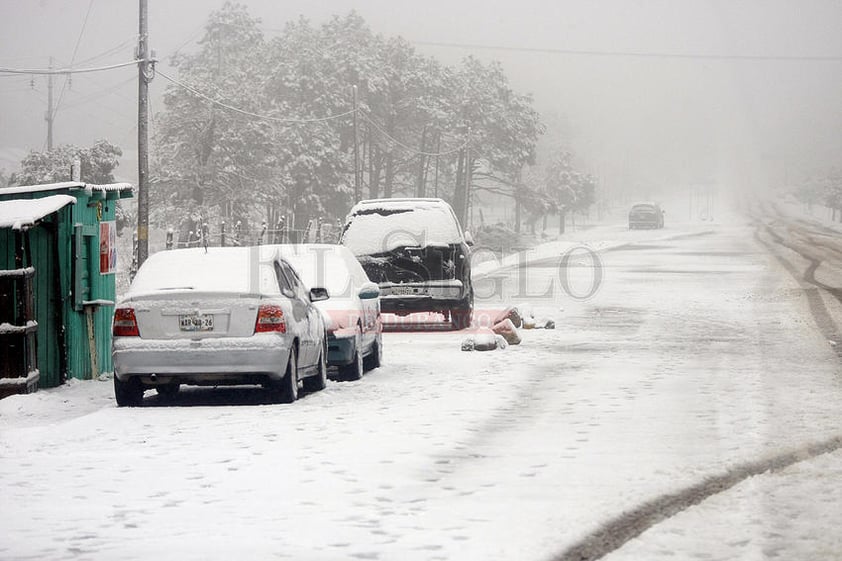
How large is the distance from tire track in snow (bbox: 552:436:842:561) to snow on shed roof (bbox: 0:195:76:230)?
7321 mm

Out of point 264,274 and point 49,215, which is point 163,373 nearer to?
point 264,274

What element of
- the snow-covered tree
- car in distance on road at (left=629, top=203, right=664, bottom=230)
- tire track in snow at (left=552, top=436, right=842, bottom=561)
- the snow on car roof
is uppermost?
the snow-covered tree

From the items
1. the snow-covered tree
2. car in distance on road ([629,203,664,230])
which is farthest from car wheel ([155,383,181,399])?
car in distance on road ([629,203,664,230])

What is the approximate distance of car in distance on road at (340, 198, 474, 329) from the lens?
19.8 m

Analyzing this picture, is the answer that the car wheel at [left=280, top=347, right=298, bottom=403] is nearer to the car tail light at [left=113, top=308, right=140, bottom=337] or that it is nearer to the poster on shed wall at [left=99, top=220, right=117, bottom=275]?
the car tail light at [left=113, top=308, right=140, bottom=337]

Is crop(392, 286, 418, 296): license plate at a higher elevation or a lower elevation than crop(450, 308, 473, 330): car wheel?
higher

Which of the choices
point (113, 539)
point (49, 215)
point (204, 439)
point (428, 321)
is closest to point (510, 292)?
point (428, 321)

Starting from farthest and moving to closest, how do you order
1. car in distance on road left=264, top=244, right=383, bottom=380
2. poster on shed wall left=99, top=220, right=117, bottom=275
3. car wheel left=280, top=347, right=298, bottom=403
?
1. poster on shed wall left=99, top=220, right=117, bottom=275
2. car in distance on road left=264, top=244, right=383, bottom=380
3. car wheel left=280, top=347, right=298, bottom=403

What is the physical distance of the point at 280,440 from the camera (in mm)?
9742

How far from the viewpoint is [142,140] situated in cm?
2822

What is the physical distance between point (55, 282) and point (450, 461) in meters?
6.50

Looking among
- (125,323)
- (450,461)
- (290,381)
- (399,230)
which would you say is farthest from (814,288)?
(450,461)

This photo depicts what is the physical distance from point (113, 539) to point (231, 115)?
196 feet

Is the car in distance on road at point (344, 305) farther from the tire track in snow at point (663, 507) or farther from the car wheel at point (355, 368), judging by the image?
the tire track in snow at point (663, 507)
